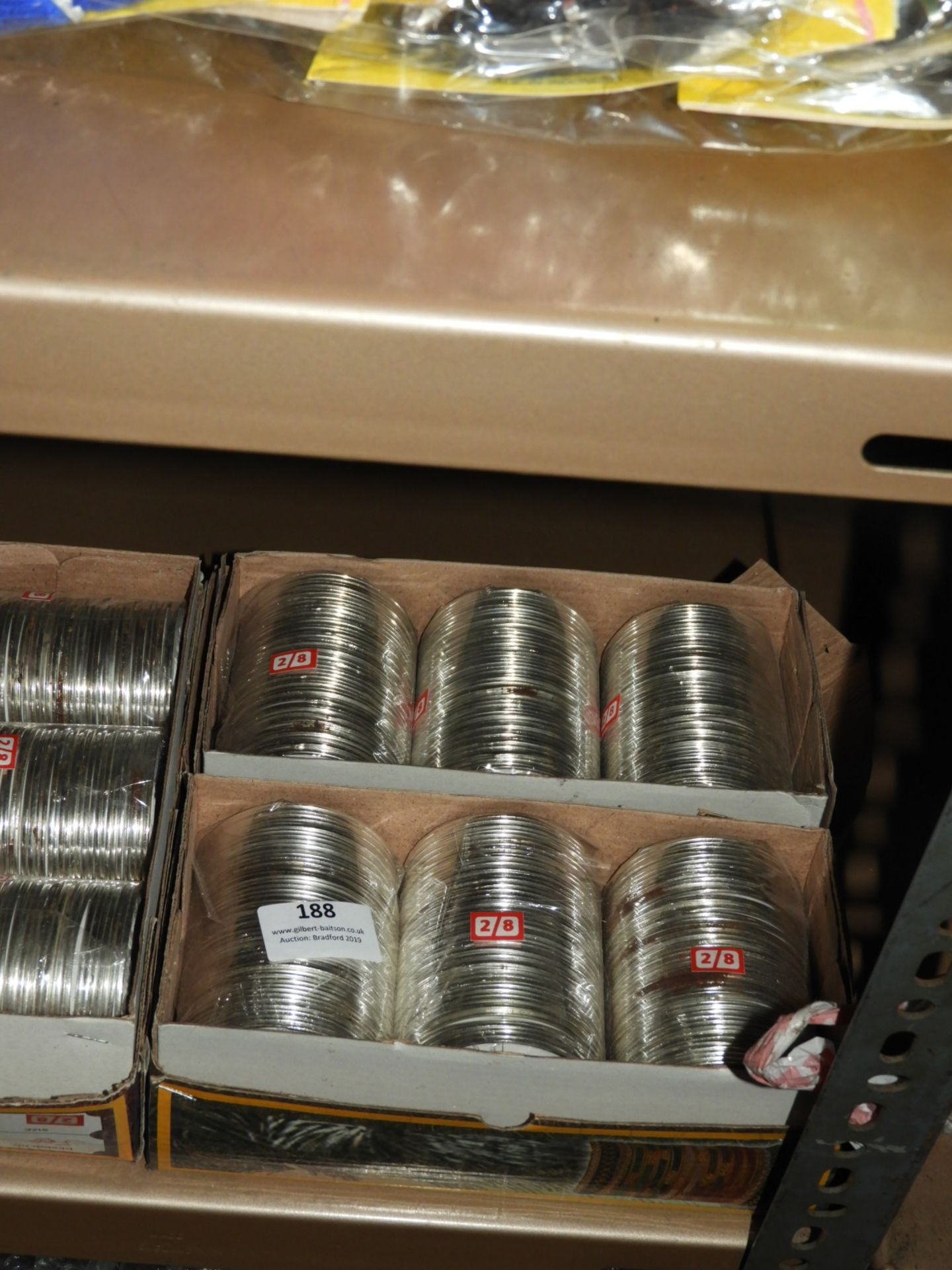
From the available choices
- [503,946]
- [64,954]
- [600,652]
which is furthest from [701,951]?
[64,954]

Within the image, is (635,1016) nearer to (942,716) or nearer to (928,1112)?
(928,1112)

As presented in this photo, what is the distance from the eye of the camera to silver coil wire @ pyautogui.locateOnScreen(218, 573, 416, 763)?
3.75 feet

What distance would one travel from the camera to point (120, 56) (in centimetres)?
59

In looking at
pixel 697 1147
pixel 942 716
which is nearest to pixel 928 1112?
pixel 697 1147

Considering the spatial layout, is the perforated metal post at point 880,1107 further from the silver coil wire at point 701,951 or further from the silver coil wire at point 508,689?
the silver coil wire at point 508,689

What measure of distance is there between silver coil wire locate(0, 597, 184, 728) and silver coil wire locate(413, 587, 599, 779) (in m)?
0.27

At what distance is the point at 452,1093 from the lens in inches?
36.3

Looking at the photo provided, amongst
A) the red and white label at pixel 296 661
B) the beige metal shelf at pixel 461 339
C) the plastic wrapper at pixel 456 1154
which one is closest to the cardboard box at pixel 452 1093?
the plastic wrapper at pixel 456 1154

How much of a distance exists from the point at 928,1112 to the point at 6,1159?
29.4 inches

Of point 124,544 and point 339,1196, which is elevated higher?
point 124,544

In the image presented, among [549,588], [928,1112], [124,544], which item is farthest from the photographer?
[124,544]

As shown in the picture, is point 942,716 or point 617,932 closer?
point 617,932

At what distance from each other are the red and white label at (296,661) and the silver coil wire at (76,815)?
0.15 meters

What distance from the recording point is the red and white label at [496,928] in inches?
41.2
